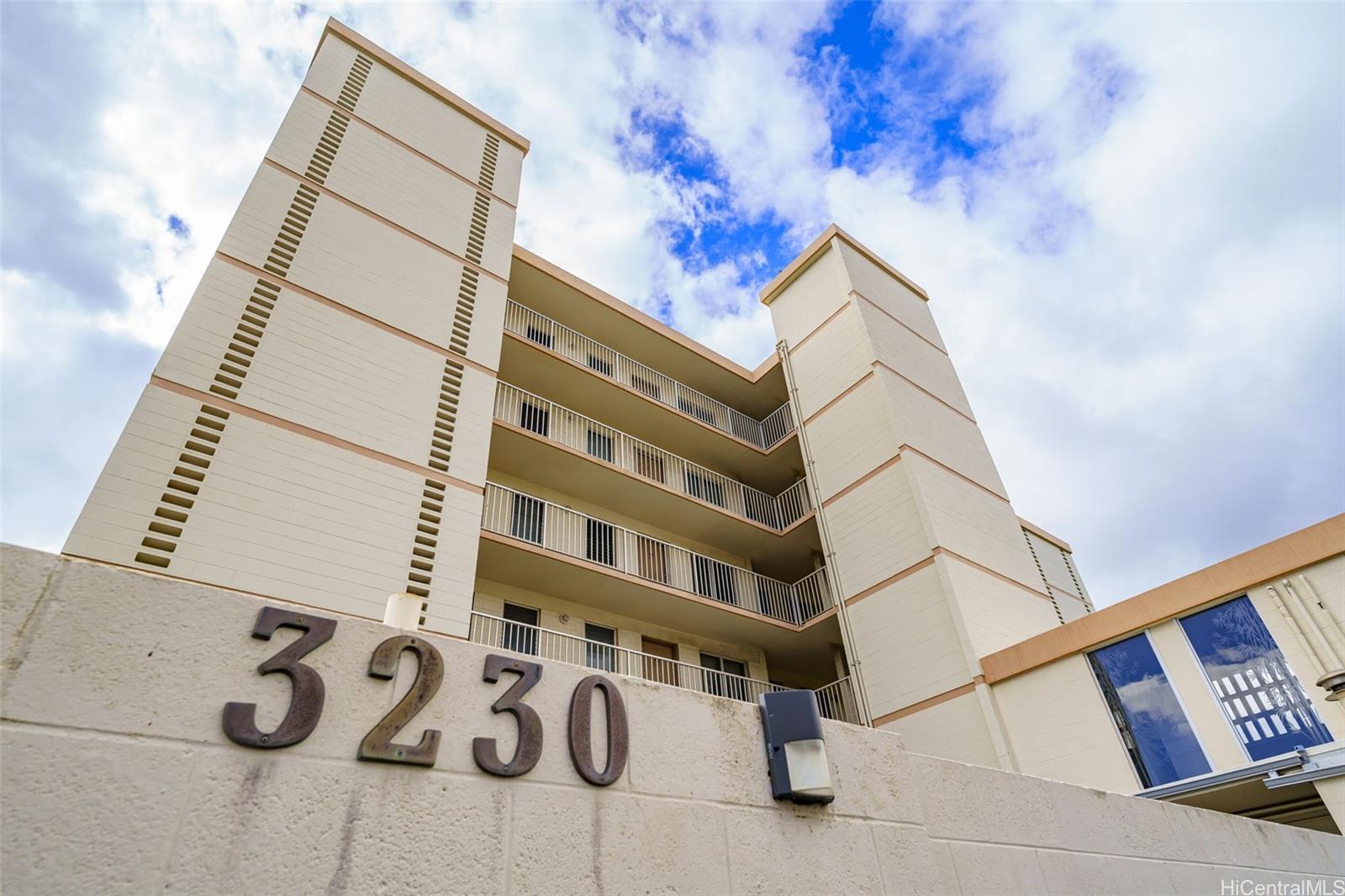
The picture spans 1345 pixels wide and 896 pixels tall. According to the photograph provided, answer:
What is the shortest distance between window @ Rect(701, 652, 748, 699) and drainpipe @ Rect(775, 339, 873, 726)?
2.49 m

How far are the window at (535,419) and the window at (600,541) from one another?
8.18 ft

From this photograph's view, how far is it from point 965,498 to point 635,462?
26.6 feet

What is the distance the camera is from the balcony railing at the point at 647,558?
14.7 meters

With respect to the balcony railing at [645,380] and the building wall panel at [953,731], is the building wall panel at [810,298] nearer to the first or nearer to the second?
the balcony railing at [645,380]

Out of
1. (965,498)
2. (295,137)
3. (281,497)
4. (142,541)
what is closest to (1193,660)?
(965,498)

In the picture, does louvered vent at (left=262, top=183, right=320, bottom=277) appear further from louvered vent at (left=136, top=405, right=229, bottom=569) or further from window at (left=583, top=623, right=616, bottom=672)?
window at (left=583, top=623, right=616, bottom=672)

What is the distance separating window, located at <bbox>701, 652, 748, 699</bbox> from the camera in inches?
646

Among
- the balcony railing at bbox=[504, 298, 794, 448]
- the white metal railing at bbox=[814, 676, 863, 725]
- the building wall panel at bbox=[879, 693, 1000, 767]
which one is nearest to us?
the building wall panel at bbox=[879, 693, 1000, 767]

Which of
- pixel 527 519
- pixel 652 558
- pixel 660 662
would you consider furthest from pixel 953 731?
pixel 527 519

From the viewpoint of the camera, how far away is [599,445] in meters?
18.2

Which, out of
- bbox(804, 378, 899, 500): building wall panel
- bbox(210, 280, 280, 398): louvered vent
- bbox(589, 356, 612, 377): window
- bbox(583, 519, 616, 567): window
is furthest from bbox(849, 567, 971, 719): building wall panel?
bbox(210, 280, 280, 398): louvered vent

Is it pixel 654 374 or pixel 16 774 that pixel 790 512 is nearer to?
pixel 654 374

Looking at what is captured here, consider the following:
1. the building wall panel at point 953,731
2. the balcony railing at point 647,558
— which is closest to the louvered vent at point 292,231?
the balcony railing at point 647,558

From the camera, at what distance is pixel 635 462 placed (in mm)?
18703
